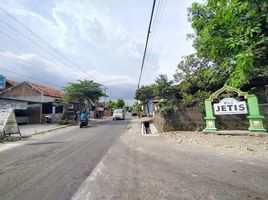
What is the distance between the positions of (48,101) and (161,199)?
24723 millimetres

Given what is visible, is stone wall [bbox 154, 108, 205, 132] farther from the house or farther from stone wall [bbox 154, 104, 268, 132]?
the house

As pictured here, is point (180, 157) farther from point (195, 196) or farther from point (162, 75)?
point (162, 75)

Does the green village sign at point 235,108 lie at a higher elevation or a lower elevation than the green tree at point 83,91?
lower

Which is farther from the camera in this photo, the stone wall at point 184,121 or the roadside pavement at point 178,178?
the stone wall at point 184,121

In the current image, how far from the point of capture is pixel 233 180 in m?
3.54

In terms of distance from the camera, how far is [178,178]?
372cm

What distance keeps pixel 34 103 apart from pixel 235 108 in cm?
2401

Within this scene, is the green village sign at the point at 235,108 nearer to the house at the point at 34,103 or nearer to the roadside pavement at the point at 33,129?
the roadside pavement at the point at 33,129

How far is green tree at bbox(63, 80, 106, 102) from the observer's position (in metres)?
23.8

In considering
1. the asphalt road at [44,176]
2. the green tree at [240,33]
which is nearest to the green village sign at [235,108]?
the green tree at [240,33]

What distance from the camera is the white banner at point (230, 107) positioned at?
9.11m

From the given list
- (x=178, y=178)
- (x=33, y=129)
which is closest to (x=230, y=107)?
(x=178, y=178)

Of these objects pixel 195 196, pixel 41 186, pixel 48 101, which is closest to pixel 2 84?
pixel 48 101

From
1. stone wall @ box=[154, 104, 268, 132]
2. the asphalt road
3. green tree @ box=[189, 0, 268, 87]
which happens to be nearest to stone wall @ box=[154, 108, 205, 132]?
stone wall @ box=[154, 104, 268, 132]
